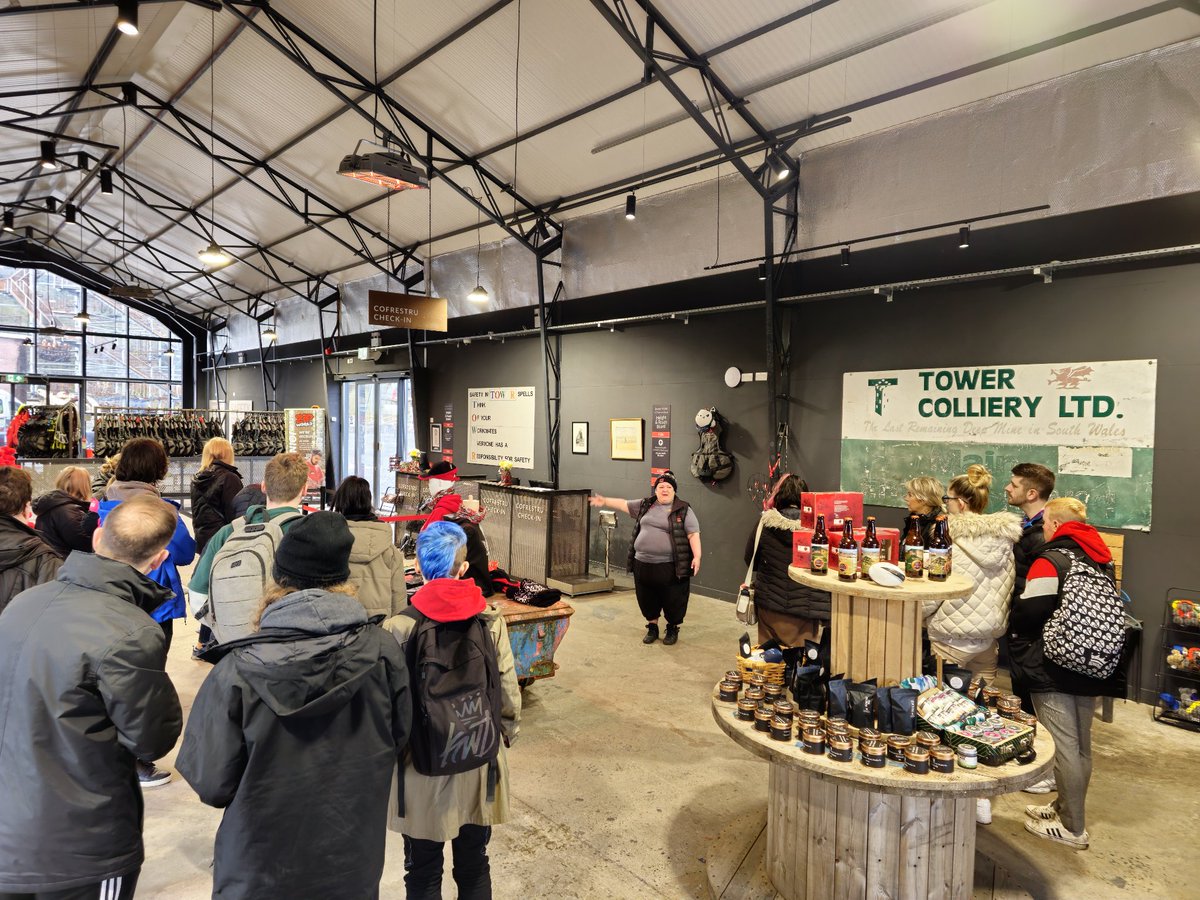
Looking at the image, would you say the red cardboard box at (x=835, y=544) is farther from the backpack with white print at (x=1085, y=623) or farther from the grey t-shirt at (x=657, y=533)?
the grey t-shirt at (x=657, y=533)

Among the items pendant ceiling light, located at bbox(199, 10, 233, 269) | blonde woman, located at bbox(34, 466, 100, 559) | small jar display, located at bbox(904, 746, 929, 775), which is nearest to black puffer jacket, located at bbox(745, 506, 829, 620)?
small jar display, located at bbox(904, 746, 929, 775)

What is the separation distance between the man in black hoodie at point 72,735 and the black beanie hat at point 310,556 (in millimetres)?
407

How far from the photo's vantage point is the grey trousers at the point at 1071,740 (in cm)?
298

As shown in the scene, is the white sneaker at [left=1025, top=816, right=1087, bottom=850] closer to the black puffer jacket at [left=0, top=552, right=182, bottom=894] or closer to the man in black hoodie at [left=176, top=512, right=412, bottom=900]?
the man in black hoodie at [left=176, top=512, right=412, bottom=900]

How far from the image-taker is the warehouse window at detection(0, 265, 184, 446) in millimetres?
16625

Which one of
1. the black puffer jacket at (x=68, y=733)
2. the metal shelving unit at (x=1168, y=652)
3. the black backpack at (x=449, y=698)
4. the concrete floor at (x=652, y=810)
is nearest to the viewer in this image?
the black puffer jacket at (x=68, y=733)

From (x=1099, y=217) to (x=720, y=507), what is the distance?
4175mm

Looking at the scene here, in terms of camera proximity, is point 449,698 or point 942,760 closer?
point 449,698

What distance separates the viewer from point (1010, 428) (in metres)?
5.47

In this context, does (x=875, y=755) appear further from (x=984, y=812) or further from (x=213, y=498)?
(x=213, y=498)

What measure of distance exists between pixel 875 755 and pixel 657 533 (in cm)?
359

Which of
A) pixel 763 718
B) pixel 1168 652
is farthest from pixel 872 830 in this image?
pixel 1168 652

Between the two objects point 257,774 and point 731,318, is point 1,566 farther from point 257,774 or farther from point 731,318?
point 731,318

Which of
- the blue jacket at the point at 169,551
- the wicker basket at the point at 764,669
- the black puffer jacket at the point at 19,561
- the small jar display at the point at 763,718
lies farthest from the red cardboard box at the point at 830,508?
the blue jacket at the point at 169,551
